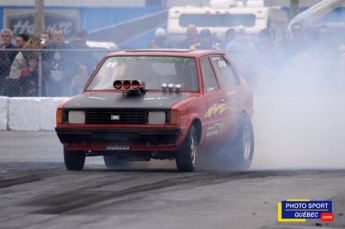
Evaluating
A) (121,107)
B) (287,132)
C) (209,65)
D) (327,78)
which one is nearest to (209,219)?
(121,107)

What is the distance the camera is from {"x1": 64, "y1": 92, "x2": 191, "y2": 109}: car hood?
43.2ft

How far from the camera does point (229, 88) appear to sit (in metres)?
14.7

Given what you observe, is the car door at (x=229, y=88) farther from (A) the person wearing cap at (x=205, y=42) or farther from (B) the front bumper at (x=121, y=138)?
(A) the person wearing cap at (x=205, y=42)

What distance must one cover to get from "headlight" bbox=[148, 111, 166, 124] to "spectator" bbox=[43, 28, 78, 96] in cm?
763

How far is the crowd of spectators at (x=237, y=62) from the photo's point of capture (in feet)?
63.3

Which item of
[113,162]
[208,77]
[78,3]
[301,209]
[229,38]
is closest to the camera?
[301,209]

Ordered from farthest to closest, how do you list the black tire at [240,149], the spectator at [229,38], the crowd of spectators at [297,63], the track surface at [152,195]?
the spectator at [229,38] < the crowd of spectators at [297,63] < the black tire at [240,149] < the track surface at [152,195]

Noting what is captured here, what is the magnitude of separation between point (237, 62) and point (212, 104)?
645 cm

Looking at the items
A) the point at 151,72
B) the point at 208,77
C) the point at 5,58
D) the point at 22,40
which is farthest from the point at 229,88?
the point at 22,40

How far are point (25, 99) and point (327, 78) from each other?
17.4 ft

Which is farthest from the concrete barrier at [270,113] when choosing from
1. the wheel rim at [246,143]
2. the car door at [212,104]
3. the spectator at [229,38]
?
the car door at [212,104]

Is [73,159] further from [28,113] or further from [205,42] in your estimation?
[205,42]

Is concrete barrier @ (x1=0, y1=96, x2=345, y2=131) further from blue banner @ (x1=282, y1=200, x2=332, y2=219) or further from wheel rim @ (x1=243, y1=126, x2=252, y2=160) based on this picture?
blue banner @ (x1=282, y1=200, x2=332, y2=219)

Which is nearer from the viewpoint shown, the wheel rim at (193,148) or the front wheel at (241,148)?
the wheel rim at (193,148)
